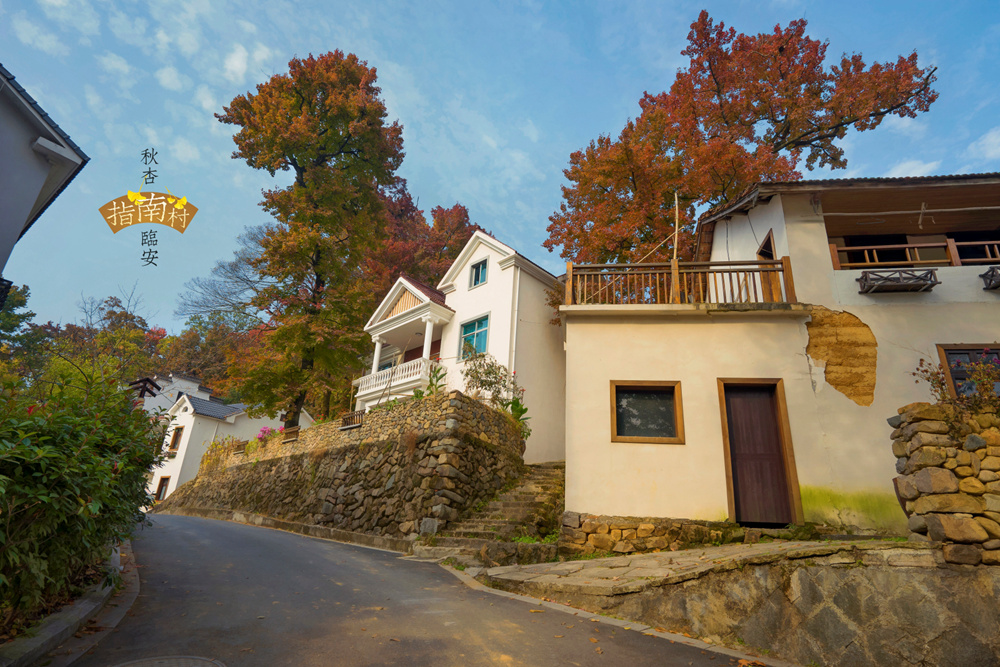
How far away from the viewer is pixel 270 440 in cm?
2138

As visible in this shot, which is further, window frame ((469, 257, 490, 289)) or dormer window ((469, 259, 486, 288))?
dormer window ((469, 259, 486, 288))

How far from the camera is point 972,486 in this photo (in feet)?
17.9

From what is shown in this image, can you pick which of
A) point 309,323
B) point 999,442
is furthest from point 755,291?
point 309,323

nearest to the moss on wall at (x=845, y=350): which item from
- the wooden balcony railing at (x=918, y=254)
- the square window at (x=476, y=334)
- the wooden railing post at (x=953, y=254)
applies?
the wooden balcony railing at (x=918, y=254)

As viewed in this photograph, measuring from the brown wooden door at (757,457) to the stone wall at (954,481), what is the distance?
8.98 feet

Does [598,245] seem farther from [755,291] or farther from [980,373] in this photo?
[980,373]

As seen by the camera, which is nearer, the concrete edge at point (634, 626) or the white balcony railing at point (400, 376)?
the concrete edge at point (634, 626)

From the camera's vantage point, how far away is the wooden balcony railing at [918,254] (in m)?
9.81

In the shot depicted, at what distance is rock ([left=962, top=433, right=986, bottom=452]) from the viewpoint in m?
5.53

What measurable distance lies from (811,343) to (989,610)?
5.12 meters

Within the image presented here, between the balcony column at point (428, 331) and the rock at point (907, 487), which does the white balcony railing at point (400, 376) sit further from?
the rock at point (907, 487)

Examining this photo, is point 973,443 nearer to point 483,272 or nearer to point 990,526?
point 990,526

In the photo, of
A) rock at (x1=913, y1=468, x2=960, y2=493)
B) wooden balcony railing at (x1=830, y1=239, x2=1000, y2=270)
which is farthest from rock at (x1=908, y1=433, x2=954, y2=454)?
wooden balcony railing at (x1=830, y1=239, x2=1000, y2=270)

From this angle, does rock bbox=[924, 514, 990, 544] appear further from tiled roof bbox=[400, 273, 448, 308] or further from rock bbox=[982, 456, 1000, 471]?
tiled roof bbox=[400, 273, 448, 308]
